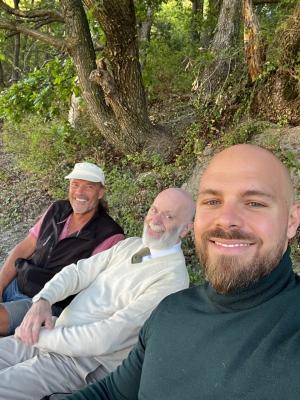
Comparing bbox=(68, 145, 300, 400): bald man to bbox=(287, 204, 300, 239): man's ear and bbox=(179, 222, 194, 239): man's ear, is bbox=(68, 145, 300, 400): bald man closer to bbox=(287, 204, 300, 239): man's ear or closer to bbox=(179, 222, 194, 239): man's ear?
bbox=(287, 204, 300, 239): man's ear

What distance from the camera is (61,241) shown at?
3541mm

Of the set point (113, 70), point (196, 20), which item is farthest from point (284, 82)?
point (196, 20)

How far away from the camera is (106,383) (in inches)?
78.6

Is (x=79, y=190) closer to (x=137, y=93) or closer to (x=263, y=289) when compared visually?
(x=263, y=289)

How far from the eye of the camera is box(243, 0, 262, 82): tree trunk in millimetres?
6039

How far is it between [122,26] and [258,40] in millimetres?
1776

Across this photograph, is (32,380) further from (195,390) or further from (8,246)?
(8,246)

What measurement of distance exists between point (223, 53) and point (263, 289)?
19.1 feet

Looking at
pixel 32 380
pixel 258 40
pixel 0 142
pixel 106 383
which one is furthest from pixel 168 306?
pixel 0 142

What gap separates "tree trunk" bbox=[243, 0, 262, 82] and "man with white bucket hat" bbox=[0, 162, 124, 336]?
10.9 ft

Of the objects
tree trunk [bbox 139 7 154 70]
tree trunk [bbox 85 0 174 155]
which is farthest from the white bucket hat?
tree trunk [bbox 139 7 154 70]

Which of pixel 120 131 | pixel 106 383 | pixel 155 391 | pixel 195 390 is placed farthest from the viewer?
pixel 120 131

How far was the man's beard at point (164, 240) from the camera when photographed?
279 centimetres

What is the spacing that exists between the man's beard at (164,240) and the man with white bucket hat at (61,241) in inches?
21.5
